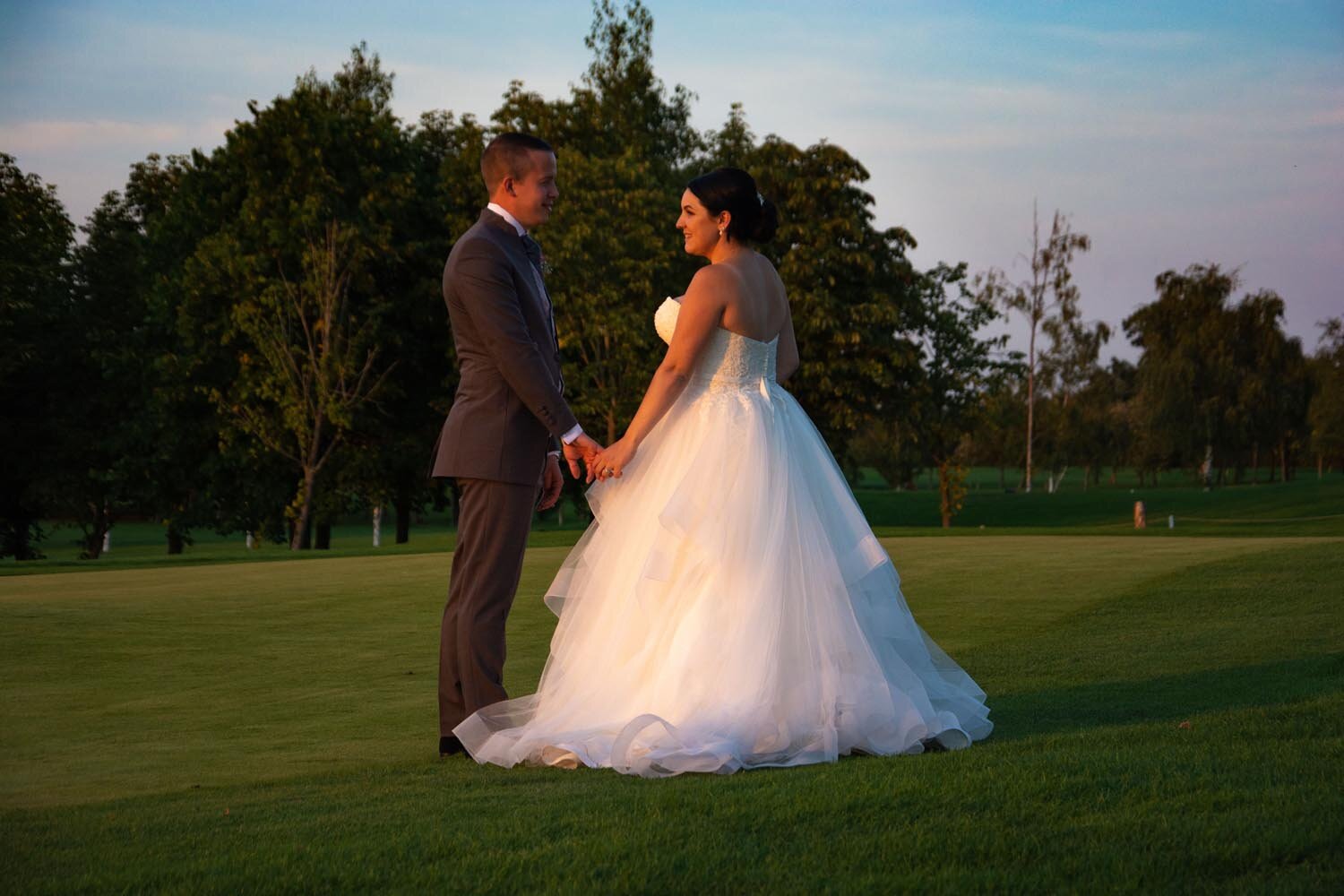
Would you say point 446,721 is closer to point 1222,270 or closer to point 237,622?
point 237,622

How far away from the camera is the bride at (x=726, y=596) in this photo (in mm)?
5082

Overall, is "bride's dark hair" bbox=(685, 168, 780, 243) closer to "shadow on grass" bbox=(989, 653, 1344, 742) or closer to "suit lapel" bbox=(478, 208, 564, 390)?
"suit lapel" bbox=(478, 208, 564, 390)

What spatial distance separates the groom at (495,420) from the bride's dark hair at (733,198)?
27.2 inches

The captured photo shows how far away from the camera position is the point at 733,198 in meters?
5.83

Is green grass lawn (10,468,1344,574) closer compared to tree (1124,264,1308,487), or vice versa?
green grass lawn (10,468,1344,574)

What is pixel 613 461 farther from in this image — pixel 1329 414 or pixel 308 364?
pixel 1329 414

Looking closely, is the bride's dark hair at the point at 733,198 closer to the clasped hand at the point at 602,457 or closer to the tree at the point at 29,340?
the clasped hand at the point at 602,457

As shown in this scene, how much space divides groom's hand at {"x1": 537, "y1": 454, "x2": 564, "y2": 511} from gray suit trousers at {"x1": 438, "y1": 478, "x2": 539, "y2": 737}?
217mm

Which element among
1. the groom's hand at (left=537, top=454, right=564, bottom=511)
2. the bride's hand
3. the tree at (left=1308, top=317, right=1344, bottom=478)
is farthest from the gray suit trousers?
the tree at (left=1308, top=317, right=1344, bottom=478)

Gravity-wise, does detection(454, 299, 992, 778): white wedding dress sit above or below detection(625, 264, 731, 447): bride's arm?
below

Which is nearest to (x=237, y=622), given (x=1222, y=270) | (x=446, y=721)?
(x=446, y=721)

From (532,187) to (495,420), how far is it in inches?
41.2

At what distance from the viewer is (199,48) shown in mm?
22297

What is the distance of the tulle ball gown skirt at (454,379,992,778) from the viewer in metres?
5.06
